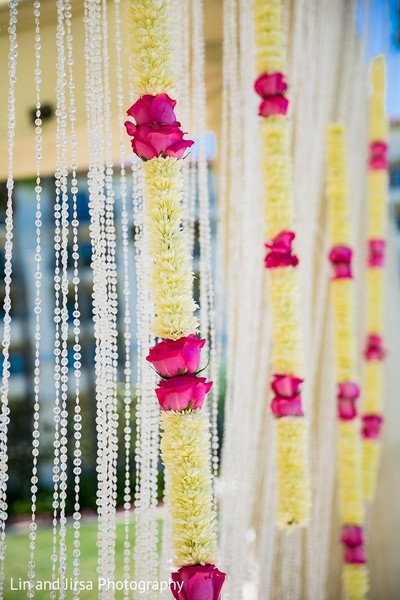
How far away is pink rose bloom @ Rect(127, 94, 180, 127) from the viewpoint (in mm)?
1346

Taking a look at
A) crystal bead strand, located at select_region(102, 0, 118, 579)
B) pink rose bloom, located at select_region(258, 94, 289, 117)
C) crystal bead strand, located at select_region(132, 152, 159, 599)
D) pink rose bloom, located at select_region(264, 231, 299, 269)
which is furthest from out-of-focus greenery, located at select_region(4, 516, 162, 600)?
pink rose bloom, located at select_region(258, 94, 289, 117)

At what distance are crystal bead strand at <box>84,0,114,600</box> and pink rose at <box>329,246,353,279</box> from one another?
1.05 m

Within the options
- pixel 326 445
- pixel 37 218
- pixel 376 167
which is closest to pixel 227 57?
pixel 376 167

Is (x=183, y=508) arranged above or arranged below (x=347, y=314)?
below

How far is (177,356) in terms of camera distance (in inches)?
50.8

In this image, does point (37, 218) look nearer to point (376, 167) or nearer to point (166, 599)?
point (166, 599)

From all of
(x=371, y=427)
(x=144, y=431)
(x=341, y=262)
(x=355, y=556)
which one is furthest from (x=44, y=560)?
(x=341, y=262)

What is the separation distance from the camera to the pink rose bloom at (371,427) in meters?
2.55

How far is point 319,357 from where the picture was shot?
8.77 ft

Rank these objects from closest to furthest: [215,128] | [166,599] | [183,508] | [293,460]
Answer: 1. [183,508]
2. [166,599]
3. [293,460]
4. [215,128]

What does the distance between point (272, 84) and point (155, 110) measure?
56 cm

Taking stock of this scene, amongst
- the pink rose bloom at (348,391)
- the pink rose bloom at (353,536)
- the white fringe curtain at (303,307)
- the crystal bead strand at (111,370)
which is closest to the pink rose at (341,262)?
the white fringe curtain at (303,307)

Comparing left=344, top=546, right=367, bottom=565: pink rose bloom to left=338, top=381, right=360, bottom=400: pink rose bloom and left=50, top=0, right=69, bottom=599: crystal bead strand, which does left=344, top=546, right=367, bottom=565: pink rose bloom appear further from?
left=50, top=0, right=69, bottom=599: crystal bead strand

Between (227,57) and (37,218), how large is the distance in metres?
1.03
